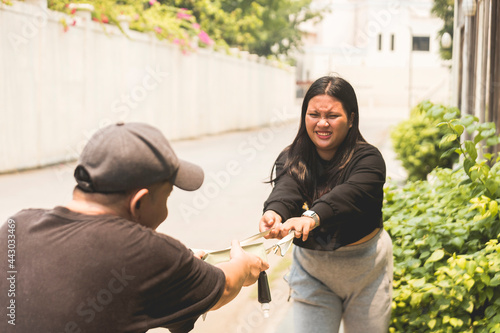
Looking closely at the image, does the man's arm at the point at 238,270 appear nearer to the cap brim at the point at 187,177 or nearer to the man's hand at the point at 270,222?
the man's hand at the point at 270,222

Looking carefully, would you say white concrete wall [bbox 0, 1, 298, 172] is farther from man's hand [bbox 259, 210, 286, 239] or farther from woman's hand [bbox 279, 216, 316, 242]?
woman's hand [bbox 279, 216, 316, 242]

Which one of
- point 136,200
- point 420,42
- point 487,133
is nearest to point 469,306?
point 487,133

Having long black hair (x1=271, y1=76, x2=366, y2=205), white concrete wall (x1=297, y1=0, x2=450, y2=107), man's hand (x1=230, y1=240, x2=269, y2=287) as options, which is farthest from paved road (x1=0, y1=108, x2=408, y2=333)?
white concrete wall (x1=297, y1=0, x2=450, y2=107)

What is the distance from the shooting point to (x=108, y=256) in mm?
1865

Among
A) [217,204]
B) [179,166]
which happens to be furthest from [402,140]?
[179,166]

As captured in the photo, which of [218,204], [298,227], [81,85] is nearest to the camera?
[298,227]

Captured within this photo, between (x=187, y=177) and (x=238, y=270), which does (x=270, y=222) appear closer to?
(x=238, y=270)

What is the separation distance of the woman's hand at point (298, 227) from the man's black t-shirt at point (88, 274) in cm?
72

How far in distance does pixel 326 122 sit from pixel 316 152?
20 cm

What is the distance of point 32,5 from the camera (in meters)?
12.1

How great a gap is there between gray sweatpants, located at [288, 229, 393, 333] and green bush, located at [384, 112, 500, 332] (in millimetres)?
311

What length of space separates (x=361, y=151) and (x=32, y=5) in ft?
34.5

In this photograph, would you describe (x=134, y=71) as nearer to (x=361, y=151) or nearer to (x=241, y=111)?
(x=241, y=111)

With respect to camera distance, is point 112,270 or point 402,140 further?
point 402,140
